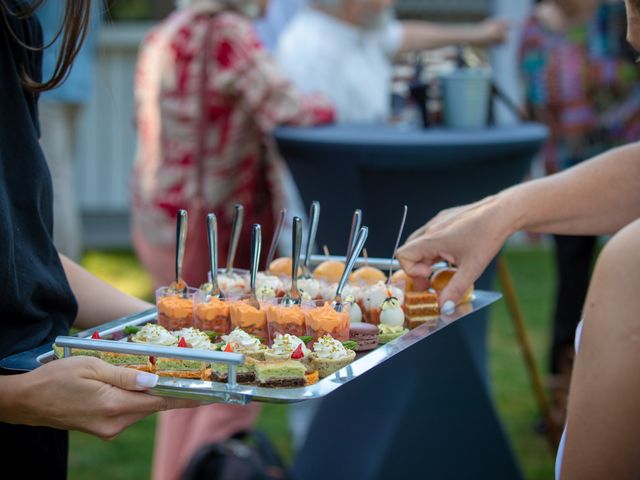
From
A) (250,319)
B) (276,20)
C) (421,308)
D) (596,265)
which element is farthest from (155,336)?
(276,20)

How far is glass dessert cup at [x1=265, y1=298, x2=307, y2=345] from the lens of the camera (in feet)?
5.48

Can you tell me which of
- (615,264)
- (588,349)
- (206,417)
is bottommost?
(206,417)

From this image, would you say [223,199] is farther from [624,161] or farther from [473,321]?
[624,161]

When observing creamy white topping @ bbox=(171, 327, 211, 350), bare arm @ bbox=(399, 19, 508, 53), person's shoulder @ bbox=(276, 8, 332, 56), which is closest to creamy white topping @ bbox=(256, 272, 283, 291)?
creamy white topping @ bbox=(171, 327, 211, 350)

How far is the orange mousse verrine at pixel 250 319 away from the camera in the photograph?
1701 mm

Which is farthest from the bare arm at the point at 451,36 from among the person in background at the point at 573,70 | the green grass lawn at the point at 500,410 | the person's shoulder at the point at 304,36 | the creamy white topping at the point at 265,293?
the creamy white topping at the point at 265,293

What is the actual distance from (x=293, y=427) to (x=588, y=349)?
306 cm

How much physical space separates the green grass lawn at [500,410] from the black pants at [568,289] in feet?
1.20

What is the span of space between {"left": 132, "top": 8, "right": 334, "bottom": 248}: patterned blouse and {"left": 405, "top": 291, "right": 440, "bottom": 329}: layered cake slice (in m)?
1.82

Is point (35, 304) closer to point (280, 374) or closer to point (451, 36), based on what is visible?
point (280, 374)

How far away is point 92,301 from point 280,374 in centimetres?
53

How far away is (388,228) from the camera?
326 centimetres

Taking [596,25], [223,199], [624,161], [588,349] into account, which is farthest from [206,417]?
[596,25]

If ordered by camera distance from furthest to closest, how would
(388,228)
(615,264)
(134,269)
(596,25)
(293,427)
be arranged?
(134,269) → (596,25) → (293,427) → (388,228) → (615,264)
